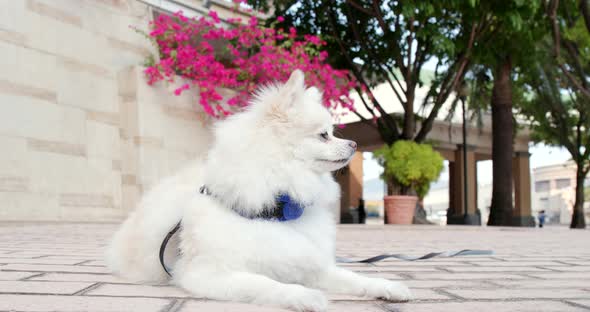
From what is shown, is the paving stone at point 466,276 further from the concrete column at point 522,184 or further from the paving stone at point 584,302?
the concrete column at point 522,184

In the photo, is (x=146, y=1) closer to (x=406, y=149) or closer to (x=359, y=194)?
(x=406, y=149)

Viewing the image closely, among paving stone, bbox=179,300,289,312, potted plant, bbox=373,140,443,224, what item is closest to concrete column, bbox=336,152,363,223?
potted plant, bbox=373,140,443,224

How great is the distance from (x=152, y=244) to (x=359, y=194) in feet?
76.4

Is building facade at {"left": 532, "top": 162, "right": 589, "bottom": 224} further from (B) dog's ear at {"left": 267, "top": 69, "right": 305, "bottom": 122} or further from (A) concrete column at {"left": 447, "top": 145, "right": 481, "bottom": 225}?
(B) dog's ear at {"left": 267, "top": 69, "right": 305, "bottom": 122}

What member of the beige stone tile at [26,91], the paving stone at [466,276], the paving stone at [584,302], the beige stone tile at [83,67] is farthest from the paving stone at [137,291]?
the beige stone tile at [83,67]

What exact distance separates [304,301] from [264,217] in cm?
52

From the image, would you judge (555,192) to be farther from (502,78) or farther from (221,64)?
(221,64)

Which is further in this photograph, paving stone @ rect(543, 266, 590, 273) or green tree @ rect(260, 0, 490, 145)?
green tree @ rect(260, 0, 490, 145)

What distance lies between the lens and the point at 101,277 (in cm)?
295

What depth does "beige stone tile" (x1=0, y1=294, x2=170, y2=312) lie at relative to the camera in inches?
78.3

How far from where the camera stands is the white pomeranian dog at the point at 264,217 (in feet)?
7.39

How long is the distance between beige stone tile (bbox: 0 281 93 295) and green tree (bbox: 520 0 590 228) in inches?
420

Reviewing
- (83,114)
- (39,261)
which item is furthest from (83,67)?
(39,261)

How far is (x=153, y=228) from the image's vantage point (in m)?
2.70
